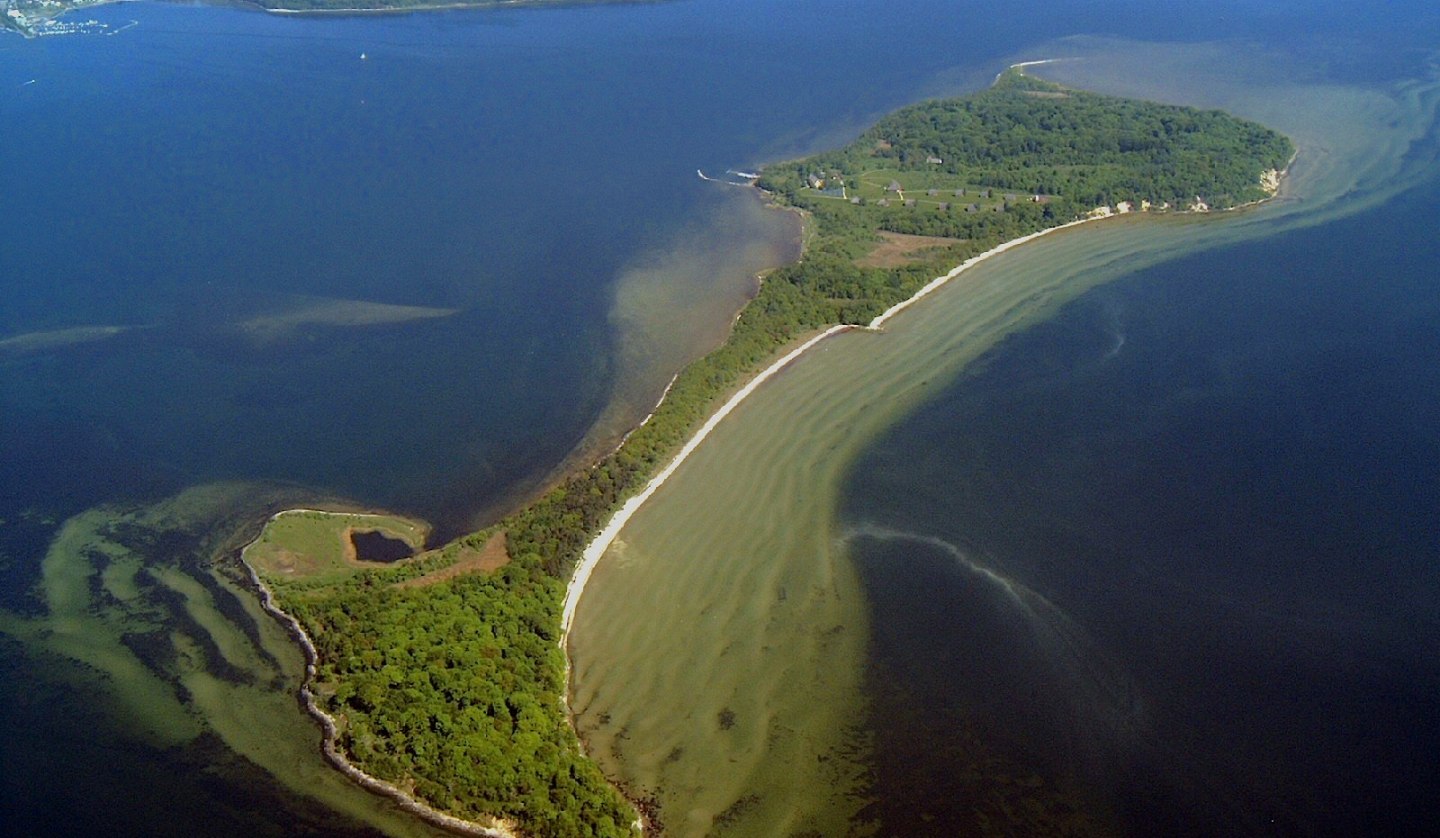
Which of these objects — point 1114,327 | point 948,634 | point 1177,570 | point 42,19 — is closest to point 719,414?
point 948,634

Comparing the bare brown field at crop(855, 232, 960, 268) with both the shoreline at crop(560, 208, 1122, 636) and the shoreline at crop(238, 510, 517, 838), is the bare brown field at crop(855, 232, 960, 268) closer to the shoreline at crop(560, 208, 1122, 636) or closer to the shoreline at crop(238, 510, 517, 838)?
the shoreline at crop(560, 208, 1122, 636)

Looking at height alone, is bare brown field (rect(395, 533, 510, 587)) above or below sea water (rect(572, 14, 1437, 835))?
below

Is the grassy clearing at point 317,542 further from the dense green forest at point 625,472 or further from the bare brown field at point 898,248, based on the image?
the bare brown field at point 898,248

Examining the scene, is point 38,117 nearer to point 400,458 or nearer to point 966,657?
point 400,458

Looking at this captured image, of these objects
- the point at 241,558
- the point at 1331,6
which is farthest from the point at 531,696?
the point at 1331,6

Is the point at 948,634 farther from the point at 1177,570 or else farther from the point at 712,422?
the point at 712,422

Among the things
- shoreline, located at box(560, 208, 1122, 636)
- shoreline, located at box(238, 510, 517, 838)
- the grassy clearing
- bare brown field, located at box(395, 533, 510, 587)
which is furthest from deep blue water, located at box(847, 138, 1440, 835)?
the grassy clearing
